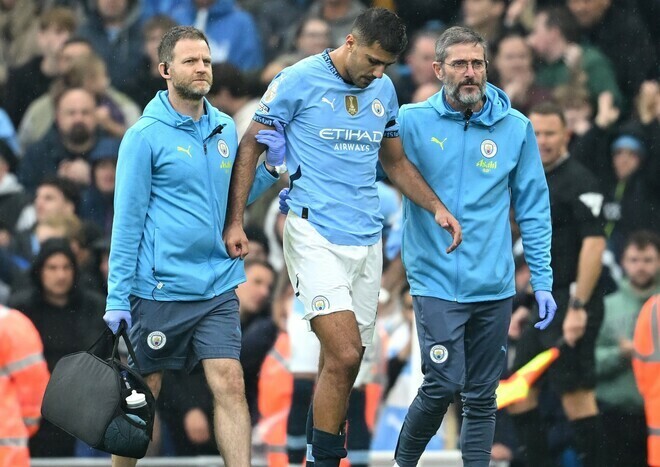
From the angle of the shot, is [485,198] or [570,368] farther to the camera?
[570,368]

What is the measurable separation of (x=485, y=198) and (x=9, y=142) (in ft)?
14.0

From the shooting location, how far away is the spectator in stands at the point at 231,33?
10.0m

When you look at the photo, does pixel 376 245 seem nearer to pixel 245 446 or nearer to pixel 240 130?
pixel 245 446

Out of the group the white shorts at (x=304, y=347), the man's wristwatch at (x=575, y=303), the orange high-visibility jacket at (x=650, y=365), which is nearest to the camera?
the orange high-visibility jacket at (x=650, y=365)

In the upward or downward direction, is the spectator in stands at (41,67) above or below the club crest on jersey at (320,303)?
above

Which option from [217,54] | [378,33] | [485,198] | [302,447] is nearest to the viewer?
[378,33]

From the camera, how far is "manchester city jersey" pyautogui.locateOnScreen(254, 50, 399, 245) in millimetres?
6754

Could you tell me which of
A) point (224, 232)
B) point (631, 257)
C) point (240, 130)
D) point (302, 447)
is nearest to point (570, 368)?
point (631, 257)

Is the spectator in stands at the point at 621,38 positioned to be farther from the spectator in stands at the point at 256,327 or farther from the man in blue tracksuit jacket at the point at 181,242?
the man in blue tracksuit jacket at the point at 181,242

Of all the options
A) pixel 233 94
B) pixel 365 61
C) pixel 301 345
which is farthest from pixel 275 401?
pixel 365 61

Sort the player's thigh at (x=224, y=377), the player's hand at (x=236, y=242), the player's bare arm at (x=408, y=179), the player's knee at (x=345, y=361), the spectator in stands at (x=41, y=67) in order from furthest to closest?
the spectator in stands at (x=41, y=67) → the player's bare arm at (x=408, y=179) → the player's hand at (x=236, y=242) → the player's thigh at (x=224, y=377) → the player's knee at (x=345, y=361)

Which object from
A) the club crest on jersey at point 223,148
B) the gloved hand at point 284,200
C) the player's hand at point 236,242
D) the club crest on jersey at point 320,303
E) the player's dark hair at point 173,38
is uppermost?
the player's dark hair at point 173,38

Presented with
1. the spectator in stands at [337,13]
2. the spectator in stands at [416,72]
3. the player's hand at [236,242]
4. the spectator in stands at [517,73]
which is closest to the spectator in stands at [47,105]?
the spectator in stands at [337,13]

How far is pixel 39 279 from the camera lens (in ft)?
32.1
